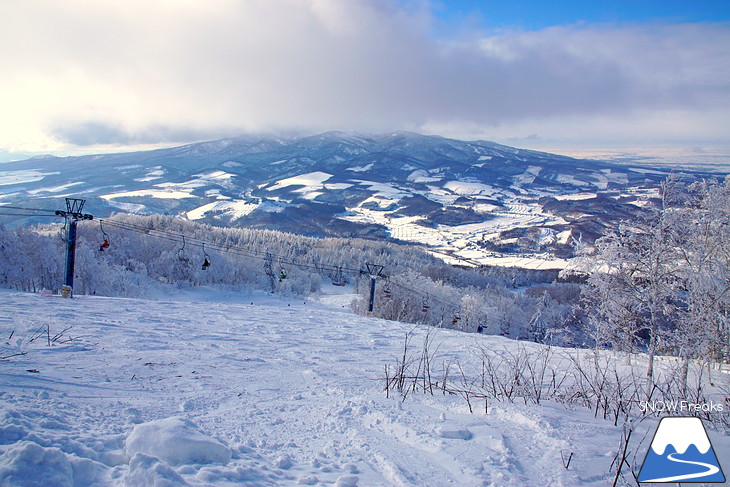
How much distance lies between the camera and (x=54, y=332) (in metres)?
7.54

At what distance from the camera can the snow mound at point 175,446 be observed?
3.02m

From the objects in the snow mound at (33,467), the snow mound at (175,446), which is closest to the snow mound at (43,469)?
the snow mound at (33,467)

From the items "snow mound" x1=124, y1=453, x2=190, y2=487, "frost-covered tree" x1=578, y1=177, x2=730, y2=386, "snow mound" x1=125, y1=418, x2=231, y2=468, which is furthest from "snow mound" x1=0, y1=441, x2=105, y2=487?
"frost-covered tree" x1=578, y1=177, x2=730, y2=386

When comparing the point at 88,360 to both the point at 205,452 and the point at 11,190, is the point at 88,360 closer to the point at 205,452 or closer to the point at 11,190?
the point at 205,452

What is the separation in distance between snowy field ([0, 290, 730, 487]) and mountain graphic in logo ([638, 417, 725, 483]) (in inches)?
23.1

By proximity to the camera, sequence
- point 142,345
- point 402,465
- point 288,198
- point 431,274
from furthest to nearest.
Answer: point 288,198
point 431,274
point 142,345
point 402,465

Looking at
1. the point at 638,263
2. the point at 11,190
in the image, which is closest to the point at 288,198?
the point at 11,190

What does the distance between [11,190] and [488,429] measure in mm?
227359

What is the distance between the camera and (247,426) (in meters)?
4.01

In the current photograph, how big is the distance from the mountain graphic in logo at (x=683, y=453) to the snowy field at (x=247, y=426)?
23.1 inches

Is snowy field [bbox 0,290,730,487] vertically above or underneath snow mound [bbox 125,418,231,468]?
underneath

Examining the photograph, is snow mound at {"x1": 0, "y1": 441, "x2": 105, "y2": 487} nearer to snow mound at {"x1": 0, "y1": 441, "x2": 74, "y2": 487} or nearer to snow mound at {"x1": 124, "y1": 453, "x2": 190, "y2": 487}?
snow mound at {"x1": 0, "y1": 441, "x2": 74, "y2": 487}

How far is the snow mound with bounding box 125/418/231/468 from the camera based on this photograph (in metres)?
3.02

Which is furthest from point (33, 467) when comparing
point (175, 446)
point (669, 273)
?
point (669, 273)
